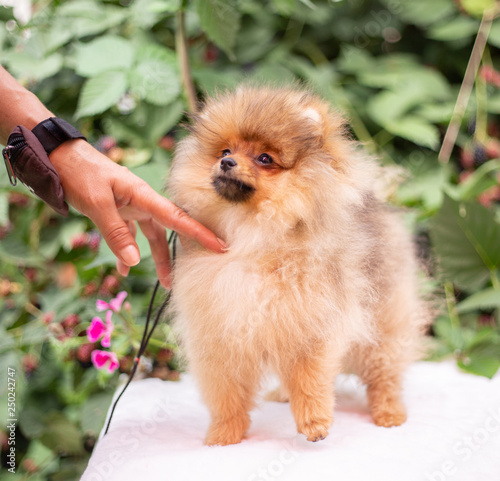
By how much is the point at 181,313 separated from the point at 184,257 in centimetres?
15

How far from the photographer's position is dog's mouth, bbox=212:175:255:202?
1.09m

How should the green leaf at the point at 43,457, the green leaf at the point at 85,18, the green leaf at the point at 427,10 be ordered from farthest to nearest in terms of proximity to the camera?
1. the green leaf at the point at 427,10
2. the green leaf at the point at 85,18
3. the green leaf at the point at 43,457

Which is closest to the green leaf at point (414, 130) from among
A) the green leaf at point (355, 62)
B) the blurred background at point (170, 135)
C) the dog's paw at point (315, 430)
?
the blurred background at point (170, 135)

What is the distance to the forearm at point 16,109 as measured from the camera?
4.05ft

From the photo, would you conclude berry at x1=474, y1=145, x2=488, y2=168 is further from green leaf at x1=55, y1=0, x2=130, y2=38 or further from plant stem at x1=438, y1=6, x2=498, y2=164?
green leaf at x1=55, y1=0, x2=130, y2=38

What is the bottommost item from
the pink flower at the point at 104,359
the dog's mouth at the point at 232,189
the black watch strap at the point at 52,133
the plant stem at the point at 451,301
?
the pink flower at the point at 104,359

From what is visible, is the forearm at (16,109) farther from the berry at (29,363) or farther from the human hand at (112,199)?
the berry at (29,363)

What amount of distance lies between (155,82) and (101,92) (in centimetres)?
23

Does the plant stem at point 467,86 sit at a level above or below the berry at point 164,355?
above

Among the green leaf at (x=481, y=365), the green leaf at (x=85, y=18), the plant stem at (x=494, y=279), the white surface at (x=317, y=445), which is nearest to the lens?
the white surface at (x=317, y=445)

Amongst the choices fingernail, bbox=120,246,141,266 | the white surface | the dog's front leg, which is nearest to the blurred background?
the white surface

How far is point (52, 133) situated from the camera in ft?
3.94

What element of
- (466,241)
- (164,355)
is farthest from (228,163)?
(466,241)

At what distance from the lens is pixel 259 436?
126 cm
